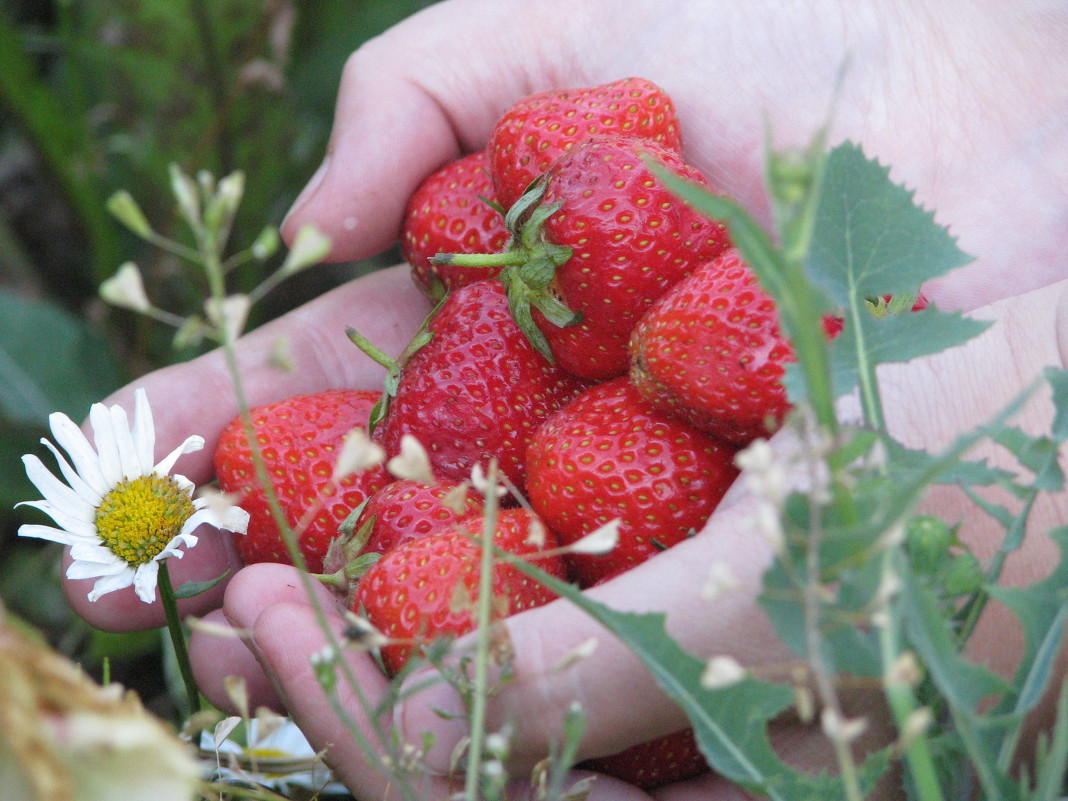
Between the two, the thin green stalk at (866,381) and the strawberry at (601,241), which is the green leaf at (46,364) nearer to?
the strawberry at (601,241)

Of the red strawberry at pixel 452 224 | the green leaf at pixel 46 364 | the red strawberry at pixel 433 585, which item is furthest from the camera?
the green leaf at pixel 46 364

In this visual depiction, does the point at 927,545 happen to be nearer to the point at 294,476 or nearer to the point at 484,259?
the point at 484,259

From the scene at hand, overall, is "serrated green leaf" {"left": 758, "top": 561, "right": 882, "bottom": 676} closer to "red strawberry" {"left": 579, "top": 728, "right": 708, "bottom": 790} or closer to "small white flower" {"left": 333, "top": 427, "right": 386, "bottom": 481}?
"small white flower" {"left": 333, "top": 427, "right": 386, "bottom": 481}

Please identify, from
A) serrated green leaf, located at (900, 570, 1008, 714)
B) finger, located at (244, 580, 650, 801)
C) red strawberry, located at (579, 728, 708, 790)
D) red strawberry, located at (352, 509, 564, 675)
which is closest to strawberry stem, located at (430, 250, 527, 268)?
red strawberry, located at (352, 509, 564, 675)

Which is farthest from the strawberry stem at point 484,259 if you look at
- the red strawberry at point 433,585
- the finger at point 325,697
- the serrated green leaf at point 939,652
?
the serrated green leaf at point 939,652

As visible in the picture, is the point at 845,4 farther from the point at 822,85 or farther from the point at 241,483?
the point at 241,483

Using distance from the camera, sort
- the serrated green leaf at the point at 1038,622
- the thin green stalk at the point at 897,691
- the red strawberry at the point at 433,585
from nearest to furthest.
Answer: the thin green stalk at the point at 897,691 < the serrated green leaf at the point at 1038,622 < the red strawberry at the point at 433,585

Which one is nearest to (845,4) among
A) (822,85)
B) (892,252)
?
(822,85)
